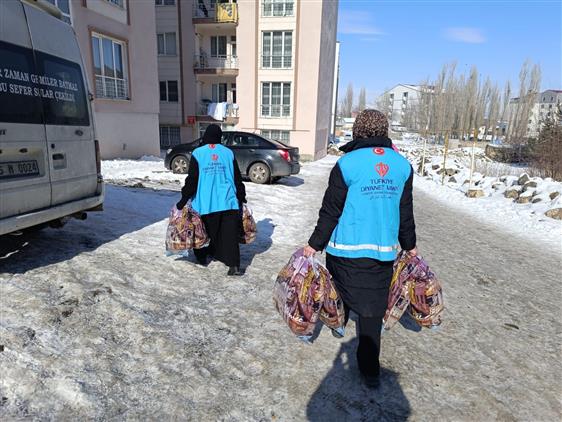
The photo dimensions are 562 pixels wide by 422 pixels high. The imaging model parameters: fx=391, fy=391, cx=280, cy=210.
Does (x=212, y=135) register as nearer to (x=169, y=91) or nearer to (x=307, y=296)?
(x=307, y=296)

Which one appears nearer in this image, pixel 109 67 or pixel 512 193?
pixel 512 193

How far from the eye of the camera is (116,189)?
350 inches

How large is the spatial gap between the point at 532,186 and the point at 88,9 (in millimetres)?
16706

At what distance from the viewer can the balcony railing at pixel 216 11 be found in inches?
963

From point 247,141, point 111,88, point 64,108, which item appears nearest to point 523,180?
point 247,141

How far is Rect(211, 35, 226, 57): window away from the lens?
27156mm

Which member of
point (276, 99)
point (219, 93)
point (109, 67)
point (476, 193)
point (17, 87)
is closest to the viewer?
point (17, 87)

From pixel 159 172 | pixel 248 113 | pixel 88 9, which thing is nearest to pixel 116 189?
pixel 159 172

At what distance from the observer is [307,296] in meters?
2.86

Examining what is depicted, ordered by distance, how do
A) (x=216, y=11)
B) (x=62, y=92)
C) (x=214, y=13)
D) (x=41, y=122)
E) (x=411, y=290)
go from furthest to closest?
(x=214, y=13), (x=216, y=11), (x=62, y=92), (x=41, y=122), (x=411, y=290)

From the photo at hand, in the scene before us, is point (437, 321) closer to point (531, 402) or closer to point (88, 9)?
point (531, 402)

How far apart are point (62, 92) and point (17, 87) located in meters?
0.65

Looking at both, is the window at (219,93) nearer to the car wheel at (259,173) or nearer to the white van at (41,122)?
the car wheel at (259,173)

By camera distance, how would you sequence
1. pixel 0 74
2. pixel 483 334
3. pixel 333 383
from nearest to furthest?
pixel 333 383 < pixel 0 74 < pixel 483 334
